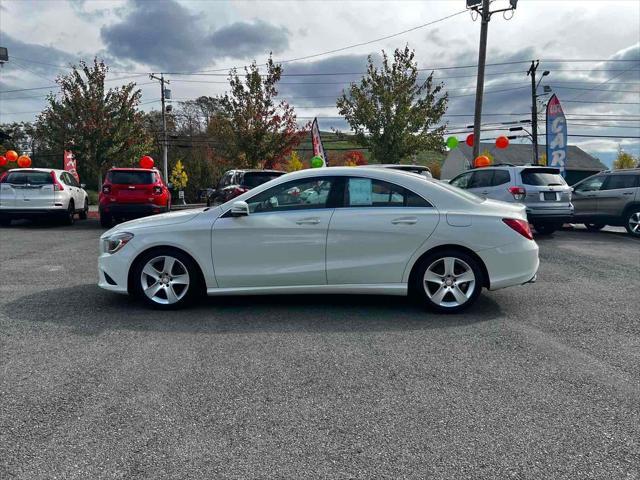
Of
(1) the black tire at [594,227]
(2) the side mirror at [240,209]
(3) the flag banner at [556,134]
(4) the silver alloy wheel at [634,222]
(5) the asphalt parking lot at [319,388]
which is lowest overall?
(5) the asphalt parking lot at [319,388]

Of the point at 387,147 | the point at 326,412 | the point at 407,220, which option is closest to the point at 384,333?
the point at 407,220

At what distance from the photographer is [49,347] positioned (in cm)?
429

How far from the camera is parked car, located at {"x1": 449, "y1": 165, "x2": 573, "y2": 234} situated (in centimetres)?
1155

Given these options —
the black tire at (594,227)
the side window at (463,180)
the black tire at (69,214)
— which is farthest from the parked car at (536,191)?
the black tire at (69,214)

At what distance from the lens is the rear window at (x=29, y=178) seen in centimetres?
1355

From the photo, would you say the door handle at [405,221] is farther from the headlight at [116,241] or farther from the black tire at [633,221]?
the black tire at [633,221]

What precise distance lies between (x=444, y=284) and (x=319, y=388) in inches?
92.6

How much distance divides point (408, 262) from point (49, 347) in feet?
11.5

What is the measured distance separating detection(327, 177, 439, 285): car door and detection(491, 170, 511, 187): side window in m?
7.41

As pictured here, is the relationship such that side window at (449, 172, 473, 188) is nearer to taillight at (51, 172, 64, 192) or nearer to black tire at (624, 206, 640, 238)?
black tire at (624, 206, 640, 238)

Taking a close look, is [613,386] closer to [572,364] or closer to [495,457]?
[572,364]

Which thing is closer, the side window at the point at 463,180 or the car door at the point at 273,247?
the car door at the point at 273,247

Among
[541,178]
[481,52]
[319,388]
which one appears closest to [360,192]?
[319,388]

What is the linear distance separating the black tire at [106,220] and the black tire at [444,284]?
1096 centimetres
